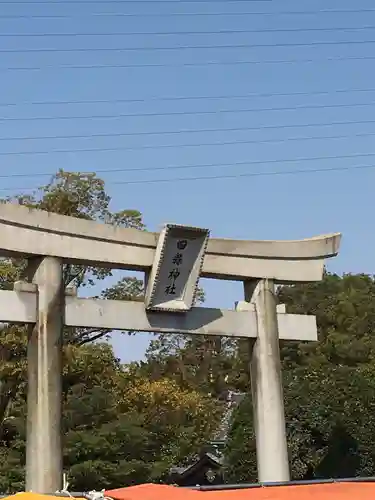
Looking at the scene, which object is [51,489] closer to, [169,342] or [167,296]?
[167,296]

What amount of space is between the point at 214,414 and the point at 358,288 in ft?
72.0

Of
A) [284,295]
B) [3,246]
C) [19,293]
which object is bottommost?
[19,293]

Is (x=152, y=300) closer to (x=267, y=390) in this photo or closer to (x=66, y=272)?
(x=267, y=390)

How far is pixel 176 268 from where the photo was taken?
1144 centimetres

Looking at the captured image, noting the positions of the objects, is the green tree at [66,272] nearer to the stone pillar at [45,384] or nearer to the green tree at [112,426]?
the green tree at [112,426]

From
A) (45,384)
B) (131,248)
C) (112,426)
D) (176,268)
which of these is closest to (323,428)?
(112,426)

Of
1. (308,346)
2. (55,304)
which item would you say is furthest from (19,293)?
(308,346)

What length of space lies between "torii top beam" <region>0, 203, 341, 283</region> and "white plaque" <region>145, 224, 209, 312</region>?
23 centimetres

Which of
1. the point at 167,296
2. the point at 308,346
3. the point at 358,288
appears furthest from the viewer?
the point at 358,288

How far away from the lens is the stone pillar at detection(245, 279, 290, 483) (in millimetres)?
11727

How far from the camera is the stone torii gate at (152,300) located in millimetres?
10133

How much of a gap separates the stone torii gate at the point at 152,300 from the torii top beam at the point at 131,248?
1cm

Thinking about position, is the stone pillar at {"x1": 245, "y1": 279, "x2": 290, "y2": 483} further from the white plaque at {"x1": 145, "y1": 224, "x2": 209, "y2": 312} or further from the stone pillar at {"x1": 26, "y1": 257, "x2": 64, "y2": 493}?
the stone pillar at {"x1": 26, "y1": 257, "x2": 64, "y2": 493}

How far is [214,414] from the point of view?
100 ft
